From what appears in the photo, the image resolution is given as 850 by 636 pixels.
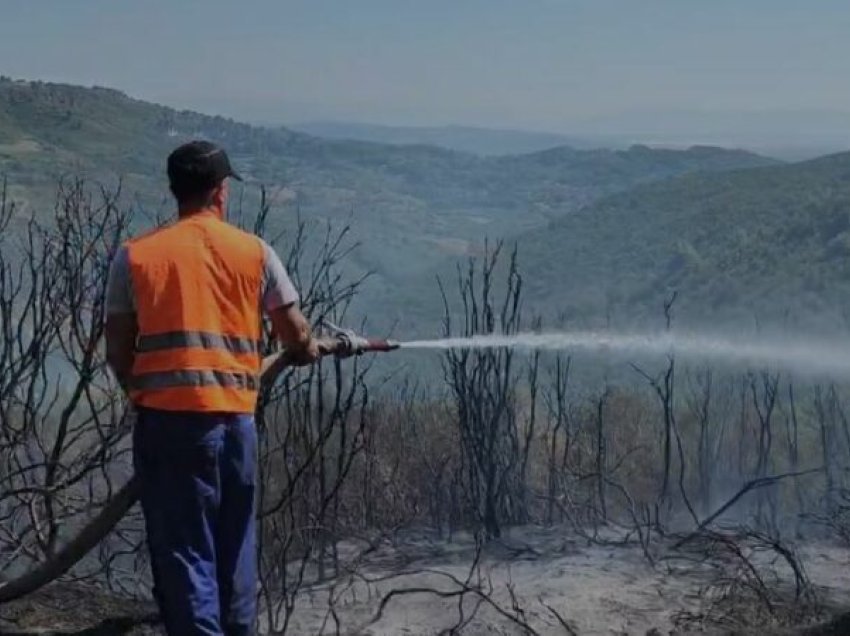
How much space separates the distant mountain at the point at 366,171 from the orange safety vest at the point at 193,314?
24.7 meters

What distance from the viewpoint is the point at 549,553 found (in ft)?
35.7

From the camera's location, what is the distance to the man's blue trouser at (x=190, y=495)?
3.93 meters

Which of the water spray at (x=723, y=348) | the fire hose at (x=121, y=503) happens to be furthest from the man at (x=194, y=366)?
the water spray at (x=723, y=348)

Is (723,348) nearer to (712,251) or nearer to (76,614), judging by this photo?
(76,614)

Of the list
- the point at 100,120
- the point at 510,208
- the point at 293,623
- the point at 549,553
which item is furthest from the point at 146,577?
the point at 510,208

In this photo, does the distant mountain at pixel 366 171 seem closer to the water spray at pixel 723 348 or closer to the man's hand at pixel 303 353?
the water spray at pixel 723 348

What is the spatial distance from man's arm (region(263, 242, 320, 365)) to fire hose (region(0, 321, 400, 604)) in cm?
12

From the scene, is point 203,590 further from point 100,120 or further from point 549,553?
point 100,120

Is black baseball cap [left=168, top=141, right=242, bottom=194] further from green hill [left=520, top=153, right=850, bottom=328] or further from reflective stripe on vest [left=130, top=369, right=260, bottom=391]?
green hill [left=520, top=153, right=850, bottom=328]

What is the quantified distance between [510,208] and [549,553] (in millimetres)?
45515

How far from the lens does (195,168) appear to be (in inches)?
157

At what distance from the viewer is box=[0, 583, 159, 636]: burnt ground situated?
554 centimetres

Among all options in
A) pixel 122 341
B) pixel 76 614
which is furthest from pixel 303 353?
pixel 76 614

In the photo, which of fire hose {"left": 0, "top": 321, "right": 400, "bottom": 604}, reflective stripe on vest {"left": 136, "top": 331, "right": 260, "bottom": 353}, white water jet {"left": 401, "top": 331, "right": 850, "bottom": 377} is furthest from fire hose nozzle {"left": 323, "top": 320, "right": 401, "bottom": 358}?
white water jet {"left": 401, "top": 331, "right": 850, "bottom": 377}
